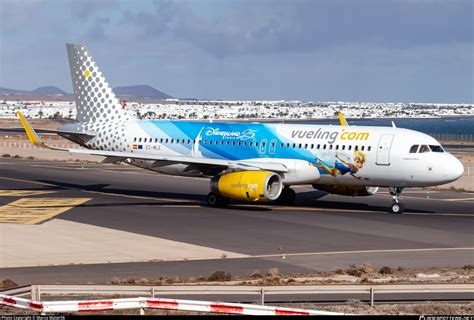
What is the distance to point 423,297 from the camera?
25766mm

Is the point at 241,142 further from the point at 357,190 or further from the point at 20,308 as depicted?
the point at 20,308

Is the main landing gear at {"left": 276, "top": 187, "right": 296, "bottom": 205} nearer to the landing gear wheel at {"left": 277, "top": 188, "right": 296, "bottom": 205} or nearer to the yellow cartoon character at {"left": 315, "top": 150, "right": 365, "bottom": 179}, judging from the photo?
the landing gear wheel at {"left": 277, "top": 188, "right": 296, "bottom": 205}

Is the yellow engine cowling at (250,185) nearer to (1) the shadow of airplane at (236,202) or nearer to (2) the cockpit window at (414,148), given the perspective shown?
(1) the shadow of airplane at (236,202)

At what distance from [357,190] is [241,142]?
7166 millimetres

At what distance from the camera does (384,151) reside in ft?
160

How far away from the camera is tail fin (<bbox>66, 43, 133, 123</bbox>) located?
197ft

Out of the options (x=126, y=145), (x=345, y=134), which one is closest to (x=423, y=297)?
(x=345, y=134)

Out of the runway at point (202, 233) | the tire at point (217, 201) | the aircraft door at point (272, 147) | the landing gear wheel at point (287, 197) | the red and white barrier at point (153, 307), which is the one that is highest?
the aircraft door at point (272, 147)

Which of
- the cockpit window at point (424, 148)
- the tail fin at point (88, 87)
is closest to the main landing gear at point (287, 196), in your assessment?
the cockpit window at point (424, 148)

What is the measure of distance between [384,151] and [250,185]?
288 inches

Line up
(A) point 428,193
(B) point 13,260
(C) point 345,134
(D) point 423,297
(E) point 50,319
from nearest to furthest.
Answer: (E) point 50,319, (D) point 423,297, (B) point 13,260, (C) point 345,134, (A) point 428,193

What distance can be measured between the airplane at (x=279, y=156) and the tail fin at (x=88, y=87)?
230 centimetres

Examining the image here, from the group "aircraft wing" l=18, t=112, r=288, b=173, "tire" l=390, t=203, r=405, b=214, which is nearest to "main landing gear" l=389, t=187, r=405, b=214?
"tire" l=390, t=203, r=405, b=214

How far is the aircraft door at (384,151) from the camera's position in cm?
4853
